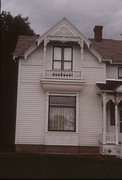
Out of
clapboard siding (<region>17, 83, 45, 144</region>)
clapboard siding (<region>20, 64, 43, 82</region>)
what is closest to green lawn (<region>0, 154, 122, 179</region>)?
clapboard siding (<region>17, 83, 45, 144</region>)

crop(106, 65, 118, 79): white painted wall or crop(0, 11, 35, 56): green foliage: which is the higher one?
crop(0, 11, 35, 56): green foliage

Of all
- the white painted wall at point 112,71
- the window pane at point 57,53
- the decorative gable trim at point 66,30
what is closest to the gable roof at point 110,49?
the white painted wall at point 112,71

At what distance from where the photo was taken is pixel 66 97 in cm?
2633

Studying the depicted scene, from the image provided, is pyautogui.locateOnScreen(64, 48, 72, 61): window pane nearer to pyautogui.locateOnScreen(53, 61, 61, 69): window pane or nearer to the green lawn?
pyautogui.locateOnScreen(53, 61, 61, 69): window pane

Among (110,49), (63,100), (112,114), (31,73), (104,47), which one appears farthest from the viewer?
(104,47)

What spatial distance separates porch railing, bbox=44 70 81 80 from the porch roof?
1.67 m

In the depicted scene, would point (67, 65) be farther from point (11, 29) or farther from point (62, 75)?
point (11, 29)

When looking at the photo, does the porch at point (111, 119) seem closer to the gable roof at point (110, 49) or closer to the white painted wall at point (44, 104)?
the white painted wall at point (44, 104)

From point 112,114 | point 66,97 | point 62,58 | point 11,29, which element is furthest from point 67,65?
point 11,29

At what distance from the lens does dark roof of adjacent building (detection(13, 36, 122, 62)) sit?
2797 cm

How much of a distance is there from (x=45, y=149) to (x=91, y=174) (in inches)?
443

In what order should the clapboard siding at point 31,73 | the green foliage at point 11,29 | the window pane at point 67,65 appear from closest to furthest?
the clapboard siding at point 31,73, the window pane at point 67,65, the green foliage at point 11,29

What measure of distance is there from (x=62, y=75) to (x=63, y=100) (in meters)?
1.77

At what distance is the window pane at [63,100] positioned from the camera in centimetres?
2620
